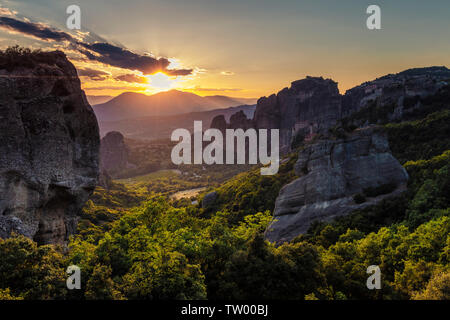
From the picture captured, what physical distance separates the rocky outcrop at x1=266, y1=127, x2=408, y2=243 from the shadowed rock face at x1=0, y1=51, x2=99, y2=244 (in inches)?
972

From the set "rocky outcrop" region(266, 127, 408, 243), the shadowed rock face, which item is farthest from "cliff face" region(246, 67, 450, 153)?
the shadowed rock face

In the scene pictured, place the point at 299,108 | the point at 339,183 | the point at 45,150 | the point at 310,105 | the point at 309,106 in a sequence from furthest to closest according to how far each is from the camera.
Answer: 1. the point at 299,108
2. the point at 309,106
3. the point at 310,105
4. the point at 339,183
5. the point at 45,150

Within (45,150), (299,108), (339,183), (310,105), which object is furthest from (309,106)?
(45,150)

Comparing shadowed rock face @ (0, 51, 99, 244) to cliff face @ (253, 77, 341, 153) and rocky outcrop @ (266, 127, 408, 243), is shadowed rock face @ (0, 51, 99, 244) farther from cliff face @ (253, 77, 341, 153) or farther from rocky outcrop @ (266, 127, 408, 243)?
cliff face @ (253, 77, 341, 153)

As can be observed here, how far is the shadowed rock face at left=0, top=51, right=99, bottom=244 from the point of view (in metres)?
23.1

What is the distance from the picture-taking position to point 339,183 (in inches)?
1534

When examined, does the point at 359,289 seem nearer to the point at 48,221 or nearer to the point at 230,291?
the point at 230,291

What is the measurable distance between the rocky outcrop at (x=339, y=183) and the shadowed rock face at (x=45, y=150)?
2470cm

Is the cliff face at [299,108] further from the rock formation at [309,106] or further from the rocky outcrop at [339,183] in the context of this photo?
the rocky outcrop at [339,183]

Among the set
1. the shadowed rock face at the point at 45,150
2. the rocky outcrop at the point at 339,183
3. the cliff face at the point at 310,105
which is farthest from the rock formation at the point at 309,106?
the shadowed rock face at the point at 45,150

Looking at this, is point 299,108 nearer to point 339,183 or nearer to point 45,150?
point 339,183

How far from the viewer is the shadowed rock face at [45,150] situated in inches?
908

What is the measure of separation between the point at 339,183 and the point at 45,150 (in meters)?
A: 36.1
